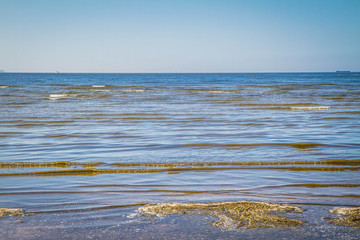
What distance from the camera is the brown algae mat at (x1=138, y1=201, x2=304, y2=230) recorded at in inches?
159

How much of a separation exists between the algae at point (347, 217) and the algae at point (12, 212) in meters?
3.57

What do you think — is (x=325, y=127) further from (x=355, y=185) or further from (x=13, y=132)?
(x=13, y=132)

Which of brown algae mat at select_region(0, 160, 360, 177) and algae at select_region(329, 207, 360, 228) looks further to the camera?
brown algae mat at select_region(0, 160, 360, 177)

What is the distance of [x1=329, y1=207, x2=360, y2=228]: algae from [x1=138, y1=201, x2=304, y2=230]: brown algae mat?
39 cm

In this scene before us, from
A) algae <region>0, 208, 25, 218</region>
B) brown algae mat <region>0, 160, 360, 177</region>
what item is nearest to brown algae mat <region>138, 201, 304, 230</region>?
algae <region>0, 208, 25, 218</region>

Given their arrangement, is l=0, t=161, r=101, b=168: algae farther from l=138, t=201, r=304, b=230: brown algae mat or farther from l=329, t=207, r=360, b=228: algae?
l=329, t=207, r=360, b=228: algae

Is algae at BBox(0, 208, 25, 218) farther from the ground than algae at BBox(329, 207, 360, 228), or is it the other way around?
algae at BBox(329, 207, 360, 228)

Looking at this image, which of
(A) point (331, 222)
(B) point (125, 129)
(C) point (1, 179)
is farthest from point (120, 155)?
(A) point (331, 222)

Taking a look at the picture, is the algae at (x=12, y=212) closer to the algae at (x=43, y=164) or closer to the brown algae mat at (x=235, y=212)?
the brown algae mat at (x=235, y=212)

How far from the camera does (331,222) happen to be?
4.07 metres

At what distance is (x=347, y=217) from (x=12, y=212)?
3.91m

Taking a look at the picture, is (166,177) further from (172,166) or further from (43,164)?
(43,164)

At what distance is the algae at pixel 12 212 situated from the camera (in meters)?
4.35

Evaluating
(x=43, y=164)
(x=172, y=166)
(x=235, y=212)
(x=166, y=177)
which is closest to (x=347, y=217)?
(x=235, y=212)
